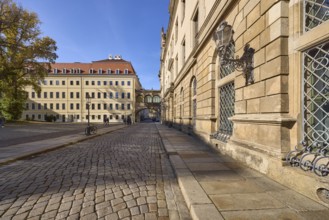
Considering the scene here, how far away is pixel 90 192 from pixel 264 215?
2.87m

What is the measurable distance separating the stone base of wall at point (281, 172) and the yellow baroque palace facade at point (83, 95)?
58565 mm

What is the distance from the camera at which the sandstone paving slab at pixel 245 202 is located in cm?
297

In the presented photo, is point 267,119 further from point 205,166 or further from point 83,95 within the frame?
point 83,95

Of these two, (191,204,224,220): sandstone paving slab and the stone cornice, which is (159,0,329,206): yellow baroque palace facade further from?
(191,204,224,220): sandstone paving slab

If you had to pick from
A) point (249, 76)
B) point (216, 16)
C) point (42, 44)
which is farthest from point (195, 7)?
point (42, 44)

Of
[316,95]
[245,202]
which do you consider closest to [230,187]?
[245,202]

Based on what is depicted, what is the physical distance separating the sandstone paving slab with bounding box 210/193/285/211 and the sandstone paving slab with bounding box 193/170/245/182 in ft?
2.83

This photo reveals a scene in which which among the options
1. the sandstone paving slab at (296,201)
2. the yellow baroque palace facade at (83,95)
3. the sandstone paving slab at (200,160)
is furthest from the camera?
the yellow baroque palace facade at (83,95)

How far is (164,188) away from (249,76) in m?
3.55

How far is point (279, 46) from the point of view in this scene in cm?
427

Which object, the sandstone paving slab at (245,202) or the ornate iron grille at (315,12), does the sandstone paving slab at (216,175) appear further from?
the ornate iron grille at (315,12)

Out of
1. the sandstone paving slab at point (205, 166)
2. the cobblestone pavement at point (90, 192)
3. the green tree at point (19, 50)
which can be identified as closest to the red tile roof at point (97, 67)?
the green tree at point (19, 50)

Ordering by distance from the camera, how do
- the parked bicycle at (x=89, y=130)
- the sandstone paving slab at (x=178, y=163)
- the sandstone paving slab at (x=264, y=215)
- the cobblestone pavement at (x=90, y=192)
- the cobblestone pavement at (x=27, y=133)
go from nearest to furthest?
1. the sandstone paving slab at (x=264, y=215)
2. the cobblestone pavement at (x=90, y=192)
3. the sandstone paving slab at (x=178, y=163)
4. the cobblestone pavement at (x=27, y=133)
5. the parked bicycle at (x=89, y=130)

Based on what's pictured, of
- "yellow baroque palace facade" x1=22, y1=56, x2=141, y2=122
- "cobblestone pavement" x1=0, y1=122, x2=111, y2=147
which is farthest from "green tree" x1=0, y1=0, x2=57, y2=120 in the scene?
"yellow baroque palace facade" x1=22, y1=56, x2=141, y2=122
